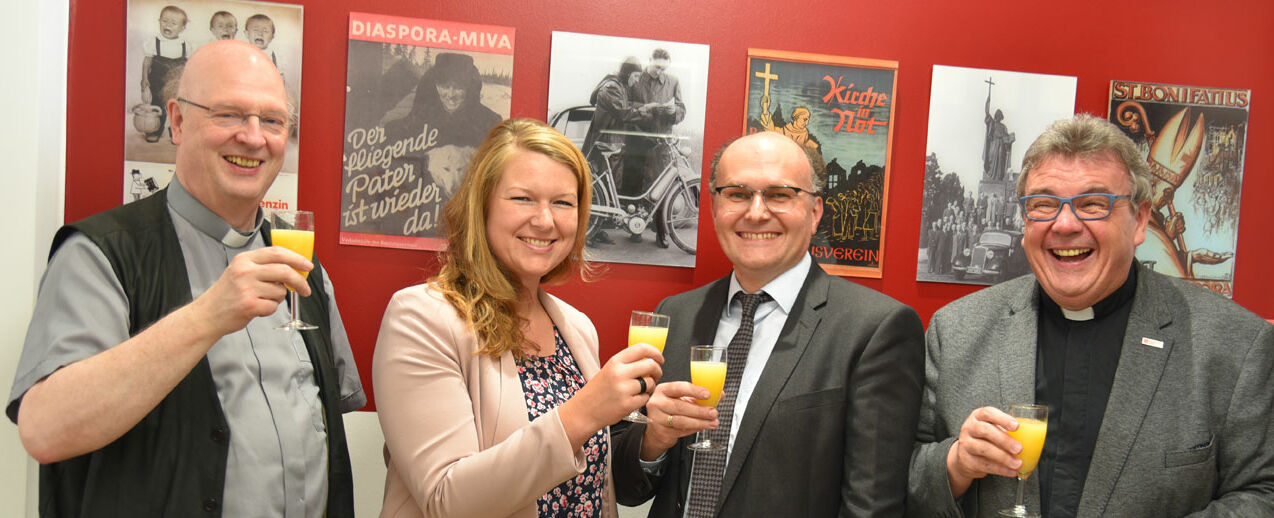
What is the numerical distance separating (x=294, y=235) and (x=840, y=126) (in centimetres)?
211

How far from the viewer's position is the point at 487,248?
2434 mm

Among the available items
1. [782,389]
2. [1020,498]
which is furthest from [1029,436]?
[782,389]

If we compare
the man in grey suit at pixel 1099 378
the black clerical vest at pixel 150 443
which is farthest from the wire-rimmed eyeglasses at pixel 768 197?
the black clerical vest at pixel 150 443

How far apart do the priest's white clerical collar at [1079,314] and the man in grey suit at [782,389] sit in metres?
0.45

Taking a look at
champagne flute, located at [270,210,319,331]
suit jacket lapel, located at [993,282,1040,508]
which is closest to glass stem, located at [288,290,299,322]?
champagne flute, located at [270,210,319,331]

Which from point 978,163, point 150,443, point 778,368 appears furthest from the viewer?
point 978,163

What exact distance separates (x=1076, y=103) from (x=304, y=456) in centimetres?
317

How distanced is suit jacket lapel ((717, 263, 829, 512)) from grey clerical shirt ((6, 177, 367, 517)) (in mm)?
1166

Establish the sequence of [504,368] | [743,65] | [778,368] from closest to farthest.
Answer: [504,368] < [778,368] < [743,65]

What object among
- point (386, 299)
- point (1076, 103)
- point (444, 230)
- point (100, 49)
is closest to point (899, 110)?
point (1076, 103)

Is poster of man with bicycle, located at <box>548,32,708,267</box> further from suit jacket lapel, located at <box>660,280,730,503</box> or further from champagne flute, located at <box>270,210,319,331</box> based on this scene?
champagne flute, located at <box>270,210,319,331</box>

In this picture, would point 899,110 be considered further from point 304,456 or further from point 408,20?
point 304,456

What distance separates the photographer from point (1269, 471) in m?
2.29

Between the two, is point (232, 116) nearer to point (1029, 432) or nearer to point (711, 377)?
point (711, 377)
